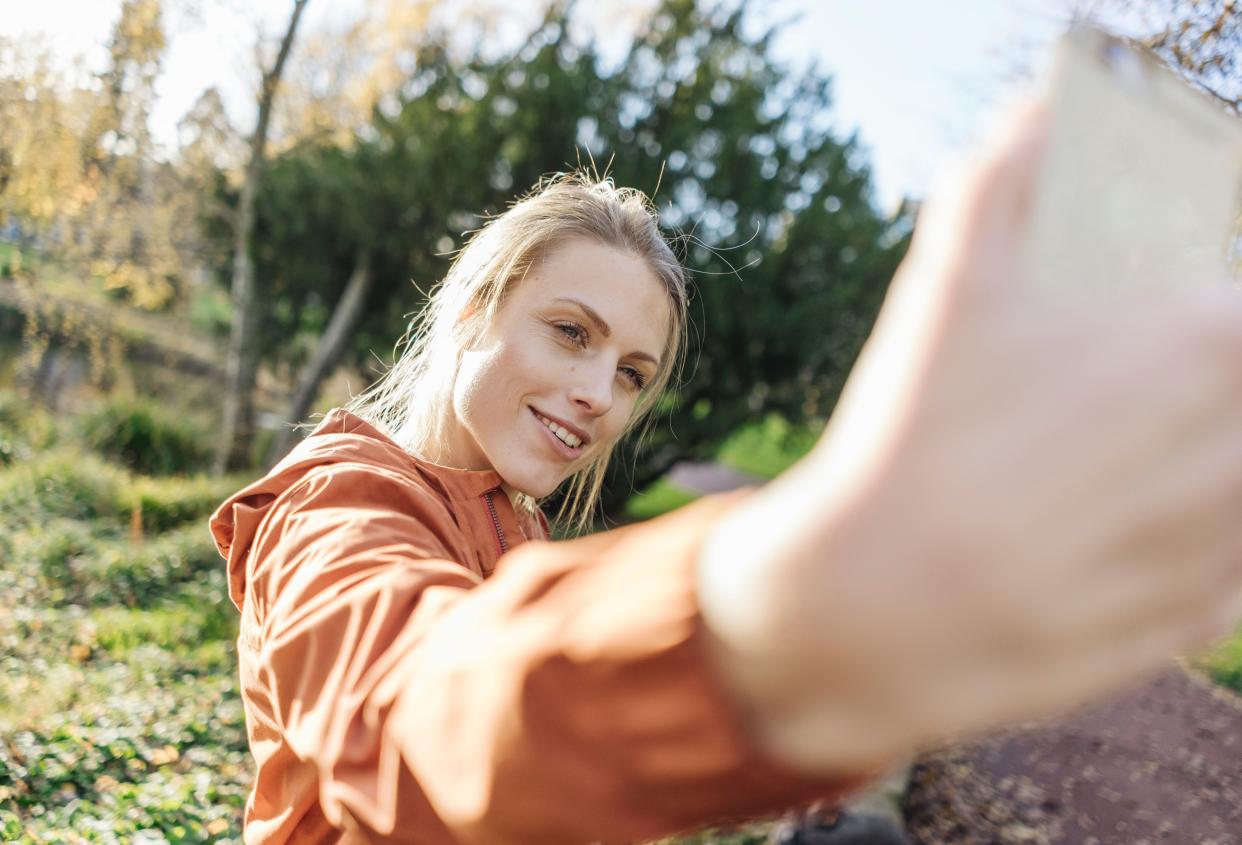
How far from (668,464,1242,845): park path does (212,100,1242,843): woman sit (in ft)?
14.8

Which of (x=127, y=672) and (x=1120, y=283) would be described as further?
(x=127, y=672)

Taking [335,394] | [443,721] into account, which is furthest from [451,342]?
[335,394]

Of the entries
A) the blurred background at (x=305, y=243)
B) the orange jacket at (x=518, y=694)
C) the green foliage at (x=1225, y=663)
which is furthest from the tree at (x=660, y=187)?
the orange jacket at (x=518, y=694)

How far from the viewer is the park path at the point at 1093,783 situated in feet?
17.0

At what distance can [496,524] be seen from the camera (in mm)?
1462

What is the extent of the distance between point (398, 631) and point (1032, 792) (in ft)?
20.8

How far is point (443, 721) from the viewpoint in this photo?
55cm

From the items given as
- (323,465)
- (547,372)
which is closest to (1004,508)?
(323,465)

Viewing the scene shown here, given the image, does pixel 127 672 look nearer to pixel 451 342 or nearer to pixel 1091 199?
pixel 451 342

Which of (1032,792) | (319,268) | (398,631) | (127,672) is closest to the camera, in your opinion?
(398,631)

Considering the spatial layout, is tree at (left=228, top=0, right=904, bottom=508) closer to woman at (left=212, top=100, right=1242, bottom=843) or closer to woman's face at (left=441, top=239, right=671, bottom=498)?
woman's face at (left=441, top=239, right=671, bottom=498)

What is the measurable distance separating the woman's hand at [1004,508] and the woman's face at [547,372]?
111 centimetres

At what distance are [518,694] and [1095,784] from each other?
6887 millimetres

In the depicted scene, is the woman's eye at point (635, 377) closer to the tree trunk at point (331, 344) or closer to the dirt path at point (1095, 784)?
the dirt path at point (1095, 784)
